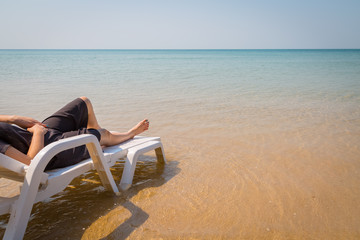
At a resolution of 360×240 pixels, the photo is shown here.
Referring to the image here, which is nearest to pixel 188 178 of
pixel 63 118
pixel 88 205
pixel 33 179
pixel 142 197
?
pixel 142 197

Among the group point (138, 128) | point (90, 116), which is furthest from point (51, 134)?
point (138, 128)

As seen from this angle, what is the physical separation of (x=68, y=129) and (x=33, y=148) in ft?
2.17

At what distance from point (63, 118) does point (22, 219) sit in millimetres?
1281

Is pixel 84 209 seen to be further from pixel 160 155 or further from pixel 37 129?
pixel 160 155

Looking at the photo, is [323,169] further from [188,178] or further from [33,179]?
[33,179]

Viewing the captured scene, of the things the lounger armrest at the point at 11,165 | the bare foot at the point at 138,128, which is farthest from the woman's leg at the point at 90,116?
the lounger armrest at the point at 11,165

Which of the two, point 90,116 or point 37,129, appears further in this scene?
point 90,116

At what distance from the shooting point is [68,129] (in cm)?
308

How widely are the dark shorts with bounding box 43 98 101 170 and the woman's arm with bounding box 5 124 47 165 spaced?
0.13 m

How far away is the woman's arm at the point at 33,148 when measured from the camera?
2.26 meters

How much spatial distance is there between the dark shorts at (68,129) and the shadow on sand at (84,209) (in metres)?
0.45

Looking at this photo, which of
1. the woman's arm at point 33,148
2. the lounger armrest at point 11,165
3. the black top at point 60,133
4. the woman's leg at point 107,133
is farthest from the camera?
the woman's leg at point 107,133

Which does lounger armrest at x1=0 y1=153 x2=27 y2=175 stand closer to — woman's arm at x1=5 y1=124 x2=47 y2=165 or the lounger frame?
the lounger frame

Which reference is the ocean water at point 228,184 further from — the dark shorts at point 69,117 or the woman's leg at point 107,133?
the dark shorts at point 69,117
